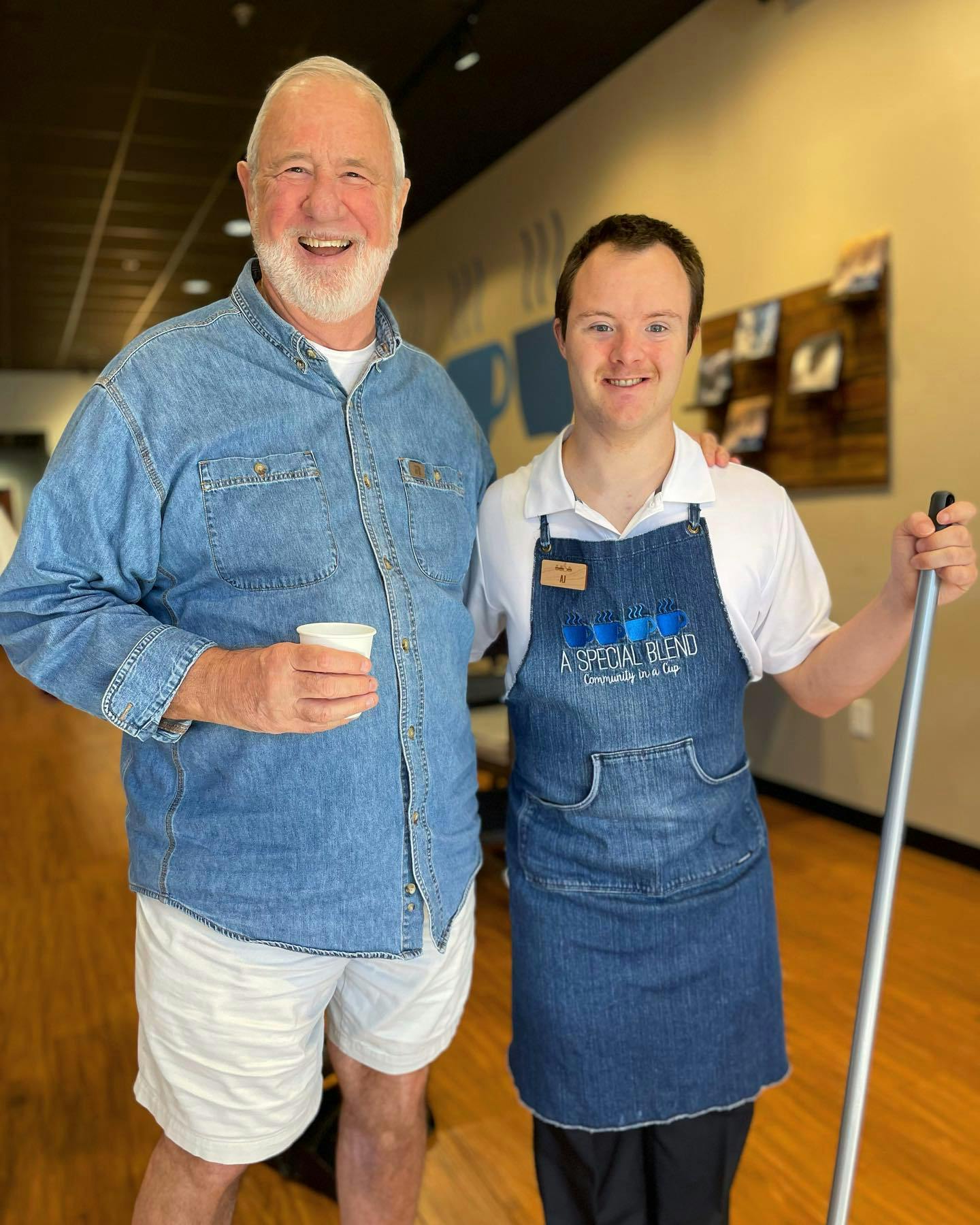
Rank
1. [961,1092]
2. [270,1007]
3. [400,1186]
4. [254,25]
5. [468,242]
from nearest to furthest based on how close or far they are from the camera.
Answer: [270,1007], [400,1186], [961,1092], [254,25], [468,242]

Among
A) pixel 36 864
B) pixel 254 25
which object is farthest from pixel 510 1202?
pixel 254 25

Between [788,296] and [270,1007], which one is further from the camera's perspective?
[788,296]

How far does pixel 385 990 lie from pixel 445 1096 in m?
1.15

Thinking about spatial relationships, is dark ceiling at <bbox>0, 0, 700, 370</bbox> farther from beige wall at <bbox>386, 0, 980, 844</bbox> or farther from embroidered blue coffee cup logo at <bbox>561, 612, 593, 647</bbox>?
embroidered blue coffee cup logo at <bbox>561, 612, 593, 647</bbox>

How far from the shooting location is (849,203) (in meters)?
4.27

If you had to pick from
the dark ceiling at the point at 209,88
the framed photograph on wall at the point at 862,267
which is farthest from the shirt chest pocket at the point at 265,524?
the dark ceiling at the point at 209,88

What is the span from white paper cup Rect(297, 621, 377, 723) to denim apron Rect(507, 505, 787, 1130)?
1.34 feet

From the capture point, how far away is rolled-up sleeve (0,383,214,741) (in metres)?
1.37

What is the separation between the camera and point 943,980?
10.1 feet

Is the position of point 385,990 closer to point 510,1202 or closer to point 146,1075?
point 146,1075

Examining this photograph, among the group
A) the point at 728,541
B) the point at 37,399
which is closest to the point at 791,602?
the point at 728,541

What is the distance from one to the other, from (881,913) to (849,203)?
385 centimetres

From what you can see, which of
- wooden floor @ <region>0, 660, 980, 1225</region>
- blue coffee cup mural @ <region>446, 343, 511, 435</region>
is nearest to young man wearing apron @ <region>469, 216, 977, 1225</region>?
wooden floor @ <region>0, 660, 980, 1225</region>

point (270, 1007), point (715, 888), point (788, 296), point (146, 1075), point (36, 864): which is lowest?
point (36, 864)
